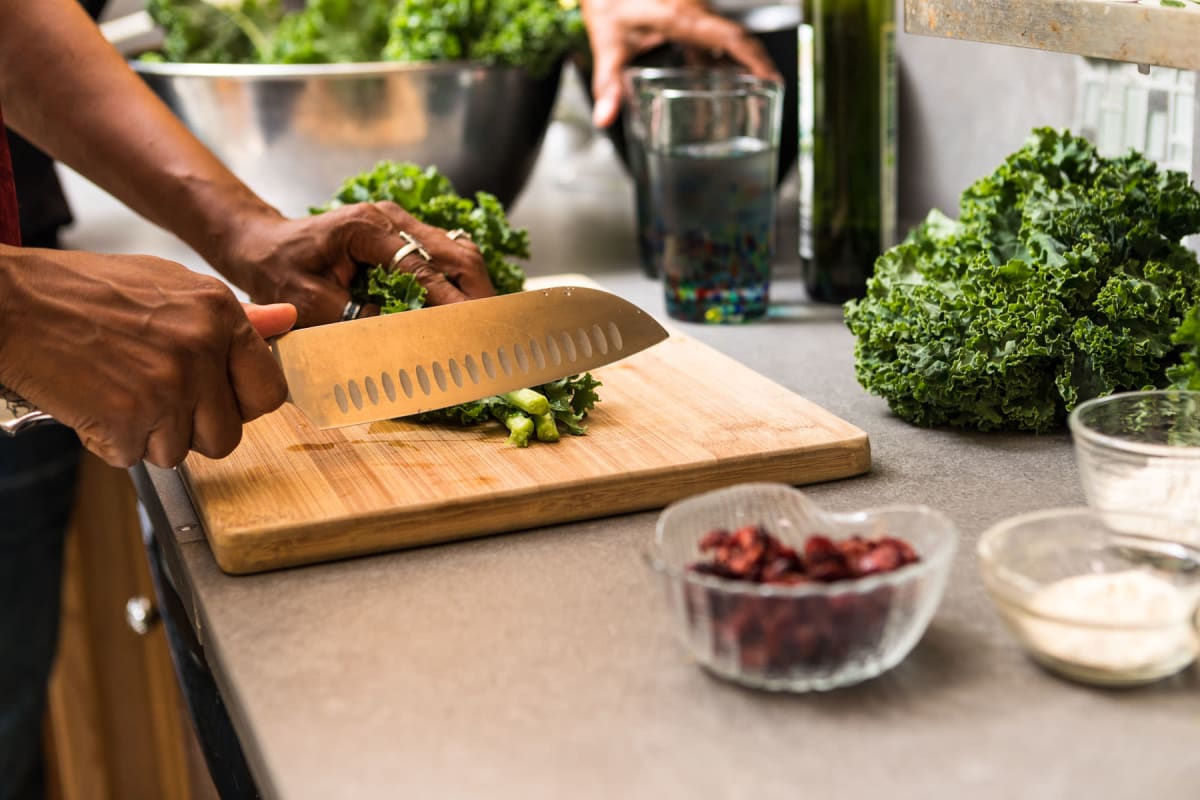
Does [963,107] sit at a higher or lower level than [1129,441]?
higher

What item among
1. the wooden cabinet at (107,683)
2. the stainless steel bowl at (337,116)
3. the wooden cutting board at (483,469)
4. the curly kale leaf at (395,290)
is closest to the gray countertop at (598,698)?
the wooden cutting board at (483,469)

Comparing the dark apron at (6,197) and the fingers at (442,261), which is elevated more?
the dark apron at (6,197)

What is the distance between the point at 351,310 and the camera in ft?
4.60

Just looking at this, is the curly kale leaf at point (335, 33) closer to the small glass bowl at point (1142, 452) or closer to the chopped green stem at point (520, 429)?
the chopped green stem at point (520, 429)

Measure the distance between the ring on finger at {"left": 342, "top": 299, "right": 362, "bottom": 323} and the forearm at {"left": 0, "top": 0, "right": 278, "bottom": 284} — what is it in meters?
0.16

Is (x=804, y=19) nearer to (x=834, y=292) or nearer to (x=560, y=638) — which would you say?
(x=834, y=292)

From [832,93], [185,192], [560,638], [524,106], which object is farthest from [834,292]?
Answer: [560,638]

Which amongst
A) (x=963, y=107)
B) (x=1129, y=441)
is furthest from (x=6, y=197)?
(x=963, y=107)

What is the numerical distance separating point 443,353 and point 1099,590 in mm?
602

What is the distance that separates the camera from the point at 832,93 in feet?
5.48

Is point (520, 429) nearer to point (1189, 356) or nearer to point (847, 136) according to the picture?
point (1189, 356)

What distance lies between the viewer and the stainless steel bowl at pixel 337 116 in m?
1.93

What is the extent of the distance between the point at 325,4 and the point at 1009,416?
1.38 meters

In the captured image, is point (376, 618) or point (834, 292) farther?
point (834, 292)
